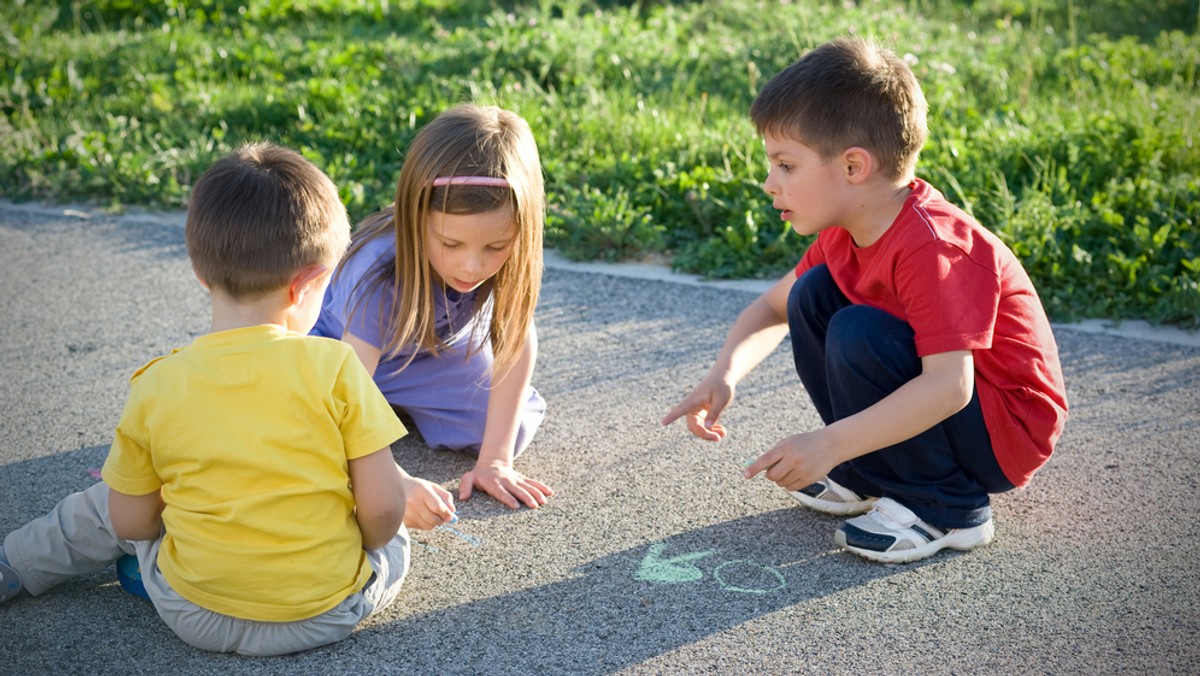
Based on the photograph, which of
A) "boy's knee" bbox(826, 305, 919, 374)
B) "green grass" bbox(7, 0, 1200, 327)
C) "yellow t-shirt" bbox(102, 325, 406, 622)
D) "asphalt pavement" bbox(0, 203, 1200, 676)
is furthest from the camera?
"green grass" bbox(7, 0, 1200, 327)

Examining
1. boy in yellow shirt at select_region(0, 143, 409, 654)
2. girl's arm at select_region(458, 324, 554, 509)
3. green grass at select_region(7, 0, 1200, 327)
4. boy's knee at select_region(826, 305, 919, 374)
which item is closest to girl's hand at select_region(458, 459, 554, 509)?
girl's arm at select_region(458, 324, 554, 509)

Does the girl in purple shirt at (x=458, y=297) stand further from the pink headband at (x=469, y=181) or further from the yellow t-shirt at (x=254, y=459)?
the yellow t-shirt at (x=254, y=459)

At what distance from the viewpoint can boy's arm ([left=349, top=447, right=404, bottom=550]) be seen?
6.77 feet

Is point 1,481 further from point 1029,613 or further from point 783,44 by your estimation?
point 783,44

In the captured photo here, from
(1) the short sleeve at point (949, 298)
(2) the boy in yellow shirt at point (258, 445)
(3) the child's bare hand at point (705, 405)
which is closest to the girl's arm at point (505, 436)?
(3) the child's bare hand at point (705, 405)

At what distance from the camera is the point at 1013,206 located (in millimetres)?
4352

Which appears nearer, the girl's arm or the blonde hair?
the blonde hair

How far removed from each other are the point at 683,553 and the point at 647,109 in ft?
11.0

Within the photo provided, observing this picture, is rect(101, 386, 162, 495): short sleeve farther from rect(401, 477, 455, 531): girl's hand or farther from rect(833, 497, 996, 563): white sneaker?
rect(833, 497, 996, 563): white sneaker

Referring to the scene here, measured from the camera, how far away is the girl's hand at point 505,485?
9.12 feet

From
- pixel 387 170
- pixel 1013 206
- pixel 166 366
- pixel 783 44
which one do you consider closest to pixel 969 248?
pixel 166 366

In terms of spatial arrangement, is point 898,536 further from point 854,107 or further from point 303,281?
point 303,281

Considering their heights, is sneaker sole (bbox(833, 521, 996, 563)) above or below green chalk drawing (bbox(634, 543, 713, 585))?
above

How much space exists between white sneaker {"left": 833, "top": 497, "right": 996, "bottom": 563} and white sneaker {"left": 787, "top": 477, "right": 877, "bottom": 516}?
0.15 metres
